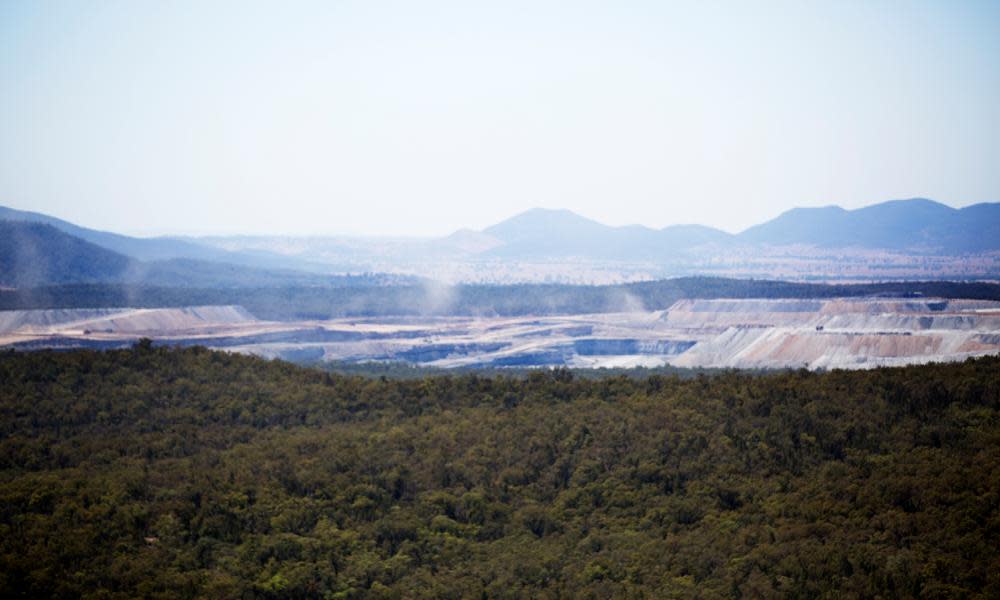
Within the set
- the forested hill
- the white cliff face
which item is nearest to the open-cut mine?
the white cliff face

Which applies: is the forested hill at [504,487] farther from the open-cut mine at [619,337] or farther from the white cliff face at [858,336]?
the open-cut mine at [619,337]

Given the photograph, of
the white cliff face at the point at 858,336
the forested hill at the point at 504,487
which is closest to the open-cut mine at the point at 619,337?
the white cliff face at the point at 858,336

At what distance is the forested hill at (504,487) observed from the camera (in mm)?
42312

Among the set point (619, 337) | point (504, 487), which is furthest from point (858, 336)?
point (504, 487)

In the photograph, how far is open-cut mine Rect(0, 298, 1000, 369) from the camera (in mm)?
131125

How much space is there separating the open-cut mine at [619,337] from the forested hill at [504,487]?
65324mm

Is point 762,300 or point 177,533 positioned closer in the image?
point 177,533

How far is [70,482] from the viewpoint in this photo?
49531mm

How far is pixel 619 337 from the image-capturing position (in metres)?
188

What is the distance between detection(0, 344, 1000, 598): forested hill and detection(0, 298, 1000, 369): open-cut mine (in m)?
65.3

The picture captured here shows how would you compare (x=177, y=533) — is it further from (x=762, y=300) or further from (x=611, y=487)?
(x=762, y=300)

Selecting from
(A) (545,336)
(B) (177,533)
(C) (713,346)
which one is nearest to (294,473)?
(B) (177,533)

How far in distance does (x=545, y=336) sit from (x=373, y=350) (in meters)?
34.3

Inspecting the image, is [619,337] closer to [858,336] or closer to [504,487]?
[858,336]
